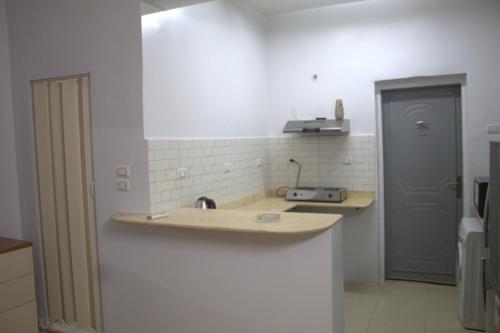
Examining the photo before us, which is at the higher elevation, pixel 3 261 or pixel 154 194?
pixel 154 194

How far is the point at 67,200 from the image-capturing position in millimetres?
3377

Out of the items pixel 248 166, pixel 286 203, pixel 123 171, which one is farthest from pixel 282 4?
pixel 123 171

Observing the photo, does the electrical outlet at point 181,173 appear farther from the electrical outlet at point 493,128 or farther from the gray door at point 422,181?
the electrical outlet at point 493,128

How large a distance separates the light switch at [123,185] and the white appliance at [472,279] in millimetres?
2713

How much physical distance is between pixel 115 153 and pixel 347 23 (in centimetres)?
290

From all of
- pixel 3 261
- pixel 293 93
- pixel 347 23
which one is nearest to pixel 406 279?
pixel 293 93

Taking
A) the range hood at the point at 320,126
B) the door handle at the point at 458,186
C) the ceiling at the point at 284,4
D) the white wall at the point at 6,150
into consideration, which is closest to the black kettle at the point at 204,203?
the range hood at the point at 320,126

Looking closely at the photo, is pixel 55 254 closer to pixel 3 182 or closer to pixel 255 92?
pixel 3 182

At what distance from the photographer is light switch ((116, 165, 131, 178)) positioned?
10.2 ft

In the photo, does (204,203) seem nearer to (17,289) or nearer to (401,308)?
(17,289)

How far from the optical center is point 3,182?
352 cm

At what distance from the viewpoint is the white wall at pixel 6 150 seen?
3.51 meters

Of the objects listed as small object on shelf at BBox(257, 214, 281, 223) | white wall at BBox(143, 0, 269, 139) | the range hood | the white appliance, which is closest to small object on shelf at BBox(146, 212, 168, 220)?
white wall at BBox(143, 0, 269, 139)

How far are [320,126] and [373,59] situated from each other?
935 millimetres
